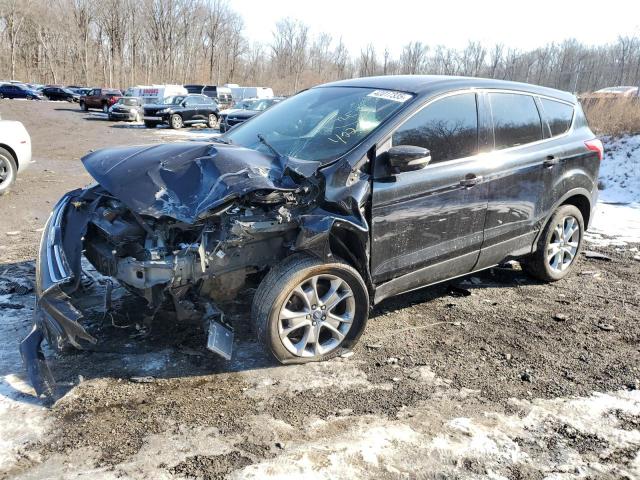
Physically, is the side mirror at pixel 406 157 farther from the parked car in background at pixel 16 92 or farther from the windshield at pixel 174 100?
the parked car in background at pixel 16 92

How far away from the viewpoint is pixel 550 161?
15.3ft

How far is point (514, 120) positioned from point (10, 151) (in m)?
7.73

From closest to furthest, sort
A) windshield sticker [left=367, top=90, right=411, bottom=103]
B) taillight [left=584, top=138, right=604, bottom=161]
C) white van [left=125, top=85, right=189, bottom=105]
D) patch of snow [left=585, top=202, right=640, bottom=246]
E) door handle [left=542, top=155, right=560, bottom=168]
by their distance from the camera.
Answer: windshield sticker [left=367, top=90, right=411, bottom=103] → door handle [left=542, top=155, right=560, bottom=168] → taillight [left=584, top=138, right=604, bottom=161] → patch of snow [left=585, top=202, right=640, bottom=246] → white van [left=125, top=85, right=189, bottom=105]

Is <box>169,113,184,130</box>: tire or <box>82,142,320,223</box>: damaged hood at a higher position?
<box>82,142,320,223</box>: damaged hood

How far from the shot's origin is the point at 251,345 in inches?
146

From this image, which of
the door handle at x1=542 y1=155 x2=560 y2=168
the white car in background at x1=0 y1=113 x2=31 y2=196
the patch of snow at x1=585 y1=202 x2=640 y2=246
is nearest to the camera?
the door handle at x1=542 y1=155 x2=560 y2=168

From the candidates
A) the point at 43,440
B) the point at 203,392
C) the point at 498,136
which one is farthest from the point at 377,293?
the point at 43,440

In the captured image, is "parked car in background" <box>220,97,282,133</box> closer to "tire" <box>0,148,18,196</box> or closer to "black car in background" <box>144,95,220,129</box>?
"black car in background" <box>144,95,220,129</box>

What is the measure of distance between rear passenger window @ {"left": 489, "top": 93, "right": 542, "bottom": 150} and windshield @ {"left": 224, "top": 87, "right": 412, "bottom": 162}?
0.93 m

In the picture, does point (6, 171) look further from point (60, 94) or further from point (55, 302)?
point (60, 94)

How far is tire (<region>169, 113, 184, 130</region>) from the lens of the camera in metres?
24.6

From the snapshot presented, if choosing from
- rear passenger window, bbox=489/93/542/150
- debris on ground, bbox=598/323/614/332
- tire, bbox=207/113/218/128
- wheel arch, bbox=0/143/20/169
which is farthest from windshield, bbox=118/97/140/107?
debris on ground, bbox=598/323/614/332

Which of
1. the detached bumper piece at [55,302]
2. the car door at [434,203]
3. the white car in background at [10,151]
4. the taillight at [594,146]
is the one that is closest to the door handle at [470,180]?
the car door at [434,203]

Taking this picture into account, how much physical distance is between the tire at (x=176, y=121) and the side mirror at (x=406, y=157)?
22.9 m
